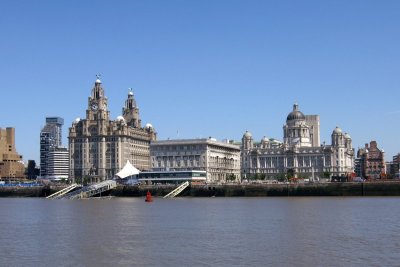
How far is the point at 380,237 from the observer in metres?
58.1

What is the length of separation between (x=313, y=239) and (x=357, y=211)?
3614 cm

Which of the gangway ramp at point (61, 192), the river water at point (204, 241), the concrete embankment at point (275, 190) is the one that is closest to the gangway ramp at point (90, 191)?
the concrete embankment at point (275, 190)

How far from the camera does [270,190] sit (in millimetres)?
168250

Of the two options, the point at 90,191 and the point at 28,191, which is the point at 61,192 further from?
the point at 28,191

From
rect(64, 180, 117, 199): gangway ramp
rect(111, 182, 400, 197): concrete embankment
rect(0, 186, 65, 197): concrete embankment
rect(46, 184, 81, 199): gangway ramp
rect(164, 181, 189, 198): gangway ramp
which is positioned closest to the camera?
Result: rect(111, 182, 400, 197): concrete embankment

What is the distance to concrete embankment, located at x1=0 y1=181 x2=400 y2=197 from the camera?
159m

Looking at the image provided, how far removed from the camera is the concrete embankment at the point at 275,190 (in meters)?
159

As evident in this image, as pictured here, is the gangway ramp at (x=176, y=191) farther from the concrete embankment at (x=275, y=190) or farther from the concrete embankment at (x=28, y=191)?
the concrete embankment at (x=28, y=191)

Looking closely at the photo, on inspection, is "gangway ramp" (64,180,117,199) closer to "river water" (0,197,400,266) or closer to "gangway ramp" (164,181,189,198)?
"gangway ramp" (164,181,189,198)

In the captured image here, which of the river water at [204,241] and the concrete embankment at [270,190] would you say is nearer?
the river water at [204,241]

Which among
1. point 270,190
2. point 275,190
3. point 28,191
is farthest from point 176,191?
point 28,191

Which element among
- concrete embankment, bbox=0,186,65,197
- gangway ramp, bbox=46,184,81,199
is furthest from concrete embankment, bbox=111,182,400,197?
concrete embankment, bbox=0,186,65,197

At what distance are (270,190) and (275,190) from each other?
1.23 m

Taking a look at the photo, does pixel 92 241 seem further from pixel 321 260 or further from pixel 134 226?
pixel 321 260
